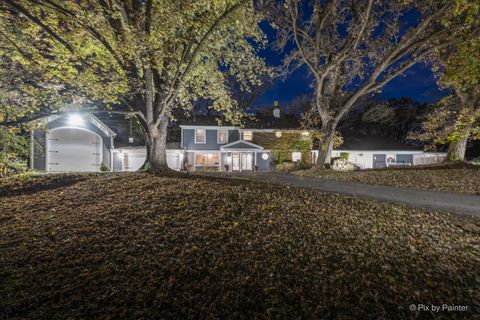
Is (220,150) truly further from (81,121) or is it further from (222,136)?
(81,121)

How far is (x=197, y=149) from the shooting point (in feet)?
73.0

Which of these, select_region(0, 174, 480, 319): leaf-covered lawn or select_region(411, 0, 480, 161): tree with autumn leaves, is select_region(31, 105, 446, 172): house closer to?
select_region(411, 0, 480, 161): tree with autumn leaves

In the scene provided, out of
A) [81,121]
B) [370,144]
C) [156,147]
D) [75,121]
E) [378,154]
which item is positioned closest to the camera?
[156,147]

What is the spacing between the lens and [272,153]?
22.5 meters

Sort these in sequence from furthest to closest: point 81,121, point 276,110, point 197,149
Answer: point 276,110 → point 197,149 → point 81,121

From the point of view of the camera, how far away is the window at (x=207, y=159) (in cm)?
2258

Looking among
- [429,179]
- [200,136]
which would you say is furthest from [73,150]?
[429,179]

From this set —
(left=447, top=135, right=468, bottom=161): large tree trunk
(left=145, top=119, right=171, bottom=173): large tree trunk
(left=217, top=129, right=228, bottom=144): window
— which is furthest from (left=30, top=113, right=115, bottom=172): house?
(left=447, top=135, right=468, bottom=161): large tree trunk

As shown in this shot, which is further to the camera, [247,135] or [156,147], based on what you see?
[247,135]

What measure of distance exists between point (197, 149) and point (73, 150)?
33.2 ft

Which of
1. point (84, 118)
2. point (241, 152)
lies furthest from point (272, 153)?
point (84, 118)

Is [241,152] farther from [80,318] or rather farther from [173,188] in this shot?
[80,318]

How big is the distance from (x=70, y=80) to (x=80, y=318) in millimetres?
6324

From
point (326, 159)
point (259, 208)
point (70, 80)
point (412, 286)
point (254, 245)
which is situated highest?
point (70, 80)
